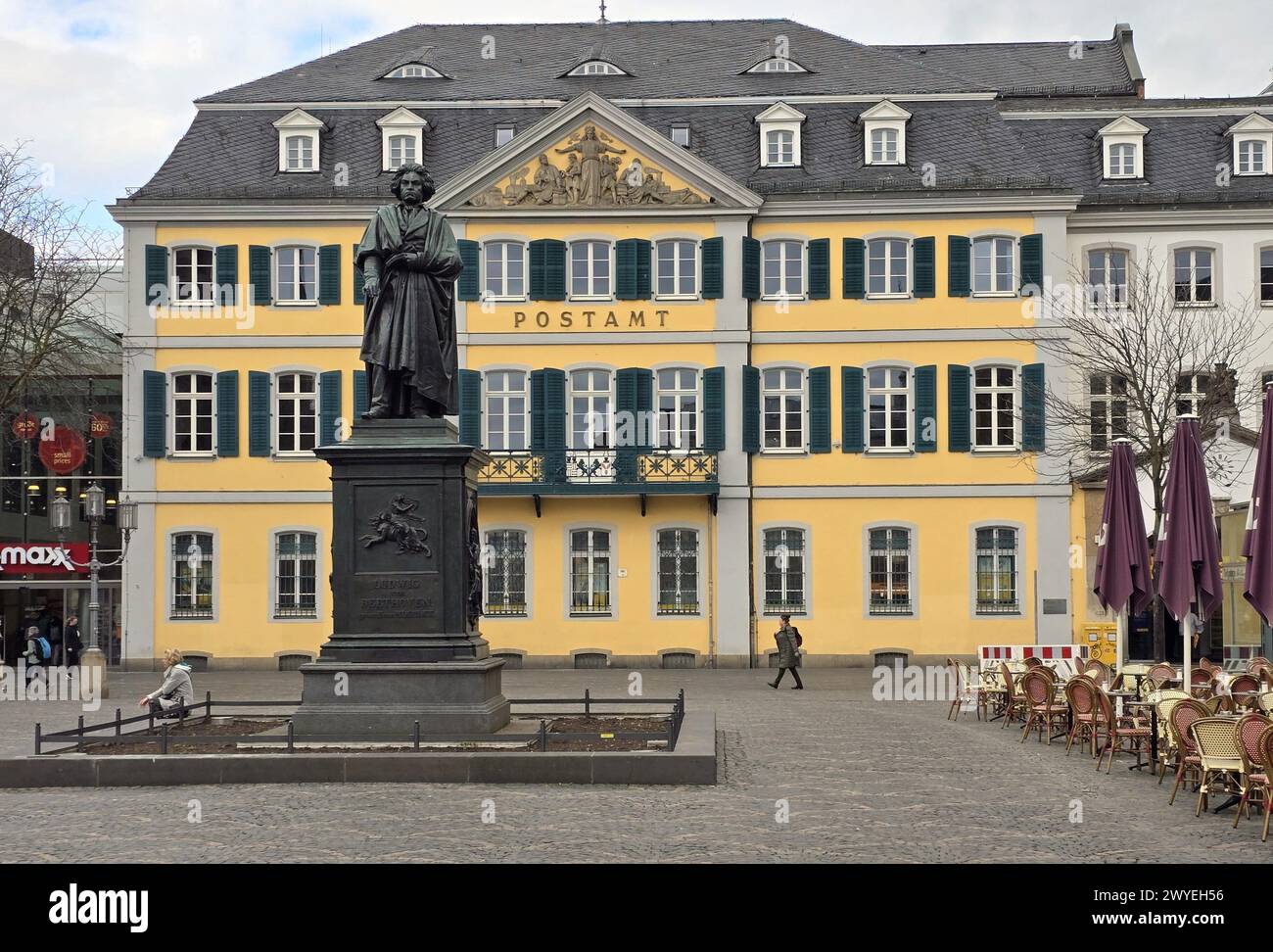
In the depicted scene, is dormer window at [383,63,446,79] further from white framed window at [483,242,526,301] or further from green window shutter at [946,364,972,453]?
green window shutter at [946,364,972,453]

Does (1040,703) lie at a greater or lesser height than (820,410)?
lesser

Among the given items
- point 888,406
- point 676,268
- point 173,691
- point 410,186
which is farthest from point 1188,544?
point 676,268

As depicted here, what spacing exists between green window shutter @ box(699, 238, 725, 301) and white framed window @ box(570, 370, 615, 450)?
2.75m

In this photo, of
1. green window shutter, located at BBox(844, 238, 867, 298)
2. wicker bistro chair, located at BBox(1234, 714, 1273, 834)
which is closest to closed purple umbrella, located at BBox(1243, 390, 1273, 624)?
wicker bistro chair, located at BBox(1234, 714, 1273, 834)

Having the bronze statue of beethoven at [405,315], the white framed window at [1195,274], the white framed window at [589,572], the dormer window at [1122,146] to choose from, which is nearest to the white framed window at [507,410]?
the white framed window at [589,572]

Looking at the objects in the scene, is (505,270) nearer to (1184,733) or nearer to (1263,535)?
(1263,535)

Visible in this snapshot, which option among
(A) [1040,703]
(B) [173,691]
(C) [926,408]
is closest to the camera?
(B) [173,691]

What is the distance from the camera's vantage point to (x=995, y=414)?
3428cm

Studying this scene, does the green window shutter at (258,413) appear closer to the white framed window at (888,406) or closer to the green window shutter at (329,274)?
the green window shutter at (329,274)

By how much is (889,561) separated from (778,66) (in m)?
12.1

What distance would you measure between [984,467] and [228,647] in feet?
53.5

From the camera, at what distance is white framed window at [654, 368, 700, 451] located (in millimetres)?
34375

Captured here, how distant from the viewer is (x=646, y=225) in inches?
1355

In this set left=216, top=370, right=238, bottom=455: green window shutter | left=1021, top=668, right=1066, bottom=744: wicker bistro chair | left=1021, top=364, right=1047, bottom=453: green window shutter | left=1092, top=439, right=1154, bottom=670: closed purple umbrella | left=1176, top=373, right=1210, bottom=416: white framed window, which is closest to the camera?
left=1021, top=668, right=1066, bottom=744: wicker bistro chair
